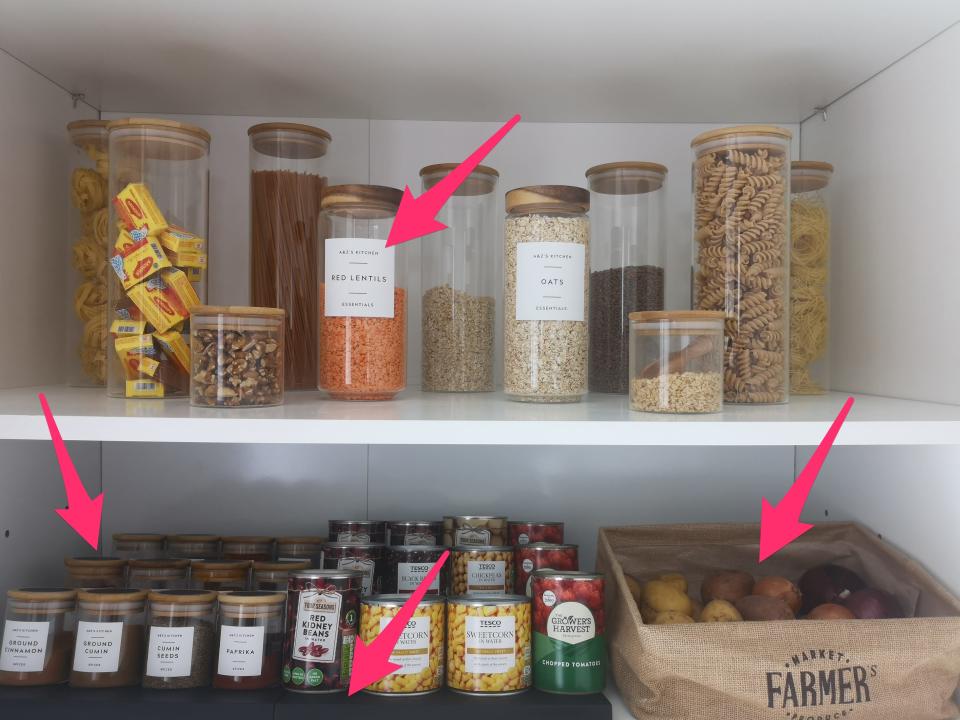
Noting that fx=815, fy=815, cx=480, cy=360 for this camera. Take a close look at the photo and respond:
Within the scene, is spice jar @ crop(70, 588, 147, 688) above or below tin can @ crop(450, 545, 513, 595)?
below

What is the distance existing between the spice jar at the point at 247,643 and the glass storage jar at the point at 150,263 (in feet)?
0.93

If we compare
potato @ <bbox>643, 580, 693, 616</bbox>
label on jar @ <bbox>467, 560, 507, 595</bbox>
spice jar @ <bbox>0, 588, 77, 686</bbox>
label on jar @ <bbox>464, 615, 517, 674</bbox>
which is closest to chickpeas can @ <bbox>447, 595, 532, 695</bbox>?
label on jar @ <bbox>464, 615, 517, 674</bbox>

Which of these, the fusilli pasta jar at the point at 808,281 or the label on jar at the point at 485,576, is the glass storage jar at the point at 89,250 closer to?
the label on jar at the point at 485,576

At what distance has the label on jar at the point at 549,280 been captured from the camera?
3.08 ft

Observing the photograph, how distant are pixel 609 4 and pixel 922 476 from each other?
66 cm

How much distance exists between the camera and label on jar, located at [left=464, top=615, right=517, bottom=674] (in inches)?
33.9

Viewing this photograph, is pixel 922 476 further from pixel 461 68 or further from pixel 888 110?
pixel 461 68

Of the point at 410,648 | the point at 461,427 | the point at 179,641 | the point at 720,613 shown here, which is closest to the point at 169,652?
the point at 179,641

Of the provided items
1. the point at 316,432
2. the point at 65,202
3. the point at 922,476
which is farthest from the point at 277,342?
the point at 922,476

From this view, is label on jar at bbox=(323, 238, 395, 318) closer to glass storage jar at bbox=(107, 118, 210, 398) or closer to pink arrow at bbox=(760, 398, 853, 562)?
glass storage jar at bbox=(107, 118, 210, 398)

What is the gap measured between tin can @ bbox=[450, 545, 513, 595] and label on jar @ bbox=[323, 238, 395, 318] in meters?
0.31

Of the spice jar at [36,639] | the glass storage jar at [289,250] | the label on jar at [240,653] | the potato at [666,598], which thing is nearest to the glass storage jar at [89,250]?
the glass storage jar at [289,250]

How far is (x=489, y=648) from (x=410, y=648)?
0.27 ft

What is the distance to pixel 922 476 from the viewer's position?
38.4 inches
